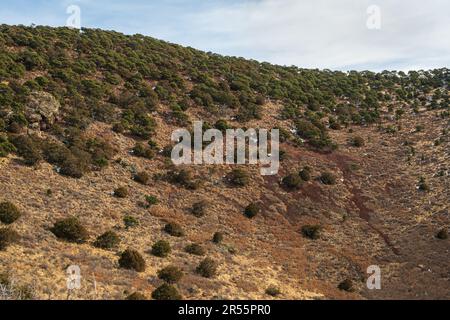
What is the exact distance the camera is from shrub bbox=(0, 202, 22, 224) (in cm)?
2162

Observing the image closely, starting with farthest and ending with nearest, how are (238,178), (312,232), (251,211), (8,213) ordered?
(238,178), (251,211), (312,232), (8,213)

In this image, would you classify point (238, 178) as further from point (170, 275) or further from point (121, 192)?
point (170, 275)

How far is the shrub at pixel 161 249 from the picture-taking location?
23391 millimetres

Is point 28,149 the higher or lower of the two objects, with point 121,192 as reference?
higher

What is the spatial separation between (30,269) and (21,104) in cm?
2140

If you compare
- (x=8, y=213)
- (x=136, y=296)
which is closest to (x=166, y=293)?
(x=136, y=296)

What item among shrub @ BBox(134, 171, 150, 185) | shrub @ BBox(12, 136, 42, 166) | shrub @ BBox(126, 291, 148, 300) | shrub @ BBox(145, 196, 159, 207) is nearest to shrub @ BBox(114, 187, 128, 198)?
shrub @ BBox(145, 196, 159, 207)

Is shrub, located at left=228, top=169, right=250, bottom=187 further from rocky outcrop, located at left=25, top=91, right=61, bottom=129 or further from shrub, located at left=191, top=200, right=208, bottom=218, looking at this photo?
rocky outcrop, located at left=25, top=91, right=61, bottom=129

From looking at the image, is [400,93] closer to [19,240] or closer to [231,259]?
[231,259]

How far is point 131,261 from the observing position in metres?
21.2

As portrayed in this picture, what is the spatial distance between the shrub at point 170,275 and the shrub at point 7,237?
7.21 metres

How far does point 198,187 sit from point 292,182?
882 cm

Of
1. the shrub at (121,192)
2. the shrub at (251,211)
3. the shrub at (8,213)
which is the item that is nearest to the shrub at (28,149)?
the shrub at (121,192)

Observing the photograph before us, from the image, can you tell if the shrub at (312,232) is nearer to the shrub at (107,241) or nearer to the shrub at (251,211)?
the shrub at (251,211)
